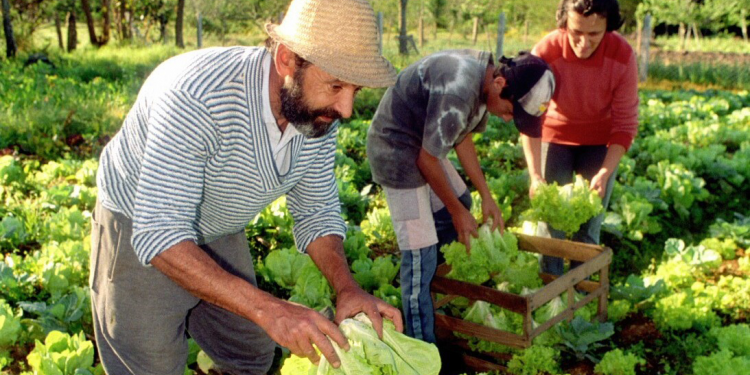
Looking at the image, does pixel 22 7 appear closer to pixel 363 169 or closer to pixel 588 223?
pixel 363 169

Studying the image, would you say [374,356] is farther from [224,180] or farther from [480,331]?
[480,331]

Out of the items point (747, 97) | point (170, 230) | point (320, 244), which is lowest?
point (747, 97)

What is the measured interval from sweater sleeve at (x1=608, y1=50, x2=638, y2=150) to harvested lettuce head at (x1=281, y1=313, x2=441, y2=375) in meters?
2.63

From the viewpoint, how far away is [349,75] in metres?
2.08

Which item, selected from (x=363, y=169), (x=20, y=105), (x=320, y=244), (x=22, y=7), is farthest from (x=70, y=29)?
(x=320, y=244)

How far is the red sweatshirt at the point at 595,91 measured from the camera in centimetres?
442

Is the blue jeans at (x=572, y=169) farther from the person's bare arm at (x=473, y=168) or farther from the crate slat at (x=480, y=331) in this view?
the crate slat at (x=480, y=331)

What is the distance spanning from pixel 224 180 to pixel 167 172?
314mm

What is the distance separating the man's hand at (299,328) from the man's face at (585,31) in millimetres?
2776

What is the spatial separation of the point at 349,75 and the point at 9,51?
57.5 ft

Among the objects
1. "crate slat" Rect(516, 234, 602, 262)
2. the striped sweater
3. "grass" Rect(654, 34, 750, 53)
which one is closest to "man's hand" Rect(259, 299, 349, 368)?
the striped sweater

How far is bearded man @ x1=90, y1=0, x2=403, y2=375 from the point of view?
2.11 metres

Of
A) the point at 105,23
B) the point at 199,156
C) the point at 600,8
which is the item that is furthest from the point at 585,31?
the point at 105,23

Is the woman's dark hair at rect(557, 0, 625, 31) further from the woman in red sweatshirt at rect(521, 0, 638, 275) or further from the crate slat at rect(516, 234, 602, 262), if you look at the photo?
the crate slat at rect(516, 234, 602, 262)
